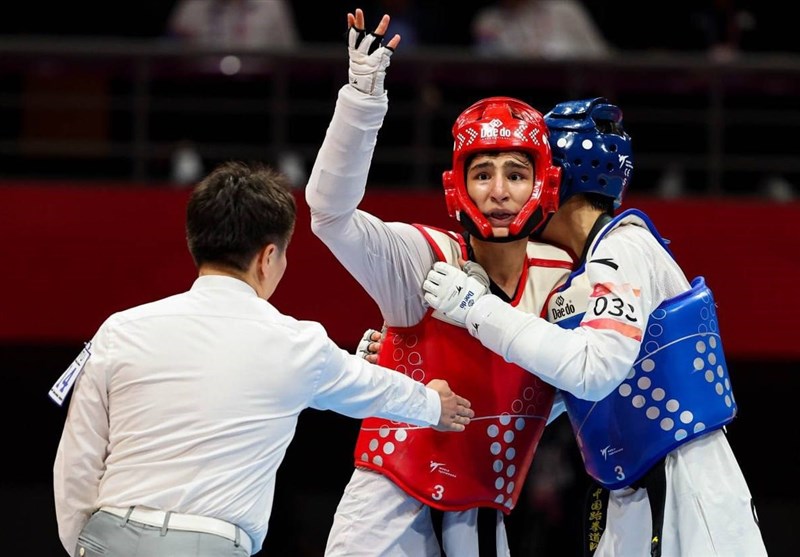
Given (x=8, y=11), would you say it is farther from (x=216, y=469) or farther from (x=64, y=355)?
(x=216, y=469)

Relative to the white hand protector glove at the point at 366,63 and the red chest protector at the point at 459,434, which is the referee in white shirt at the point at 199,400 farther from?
the red chest protector at the point at 459,434

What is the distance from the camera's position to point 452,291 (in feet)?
11.2

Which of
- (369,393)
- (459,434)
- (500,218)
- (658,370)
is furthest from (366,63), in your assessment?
(658,370)

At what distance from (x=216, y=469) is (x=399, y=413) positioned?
55cm

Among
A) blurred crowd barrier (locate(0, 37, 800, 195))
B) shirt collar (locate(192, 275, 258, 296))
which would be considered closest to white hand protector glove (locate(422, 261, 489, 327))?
shirt collar (locate(192, 275, 258, 296))

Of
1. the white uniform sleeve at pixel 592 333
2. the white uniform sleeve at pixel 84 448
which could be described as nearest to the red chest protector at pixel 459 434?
the white uniform sleeve at pixel 592 333

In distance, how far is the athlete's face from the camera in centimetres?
354

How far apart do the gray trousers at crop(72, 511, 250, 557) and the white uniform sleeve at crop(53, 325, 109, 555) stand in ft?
0.28

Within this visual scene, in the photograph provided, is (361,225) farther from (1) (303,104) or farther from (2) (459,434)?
(1) (303,104)

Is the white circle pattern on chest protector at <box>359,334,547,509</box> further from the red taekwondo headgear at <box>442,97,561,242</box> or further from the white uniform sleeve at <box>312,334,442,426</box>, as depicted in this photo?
the red taekwondo headgear at <box>442,97,561,242</box>

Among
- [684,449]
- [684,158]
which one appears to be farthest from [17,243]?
[684,449]

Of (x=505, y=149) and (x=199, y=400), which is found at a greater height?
(x=505, y=149)

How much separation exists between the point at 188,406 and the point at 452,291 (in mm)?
877

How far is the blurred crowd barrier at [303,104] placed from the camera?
255 inches
